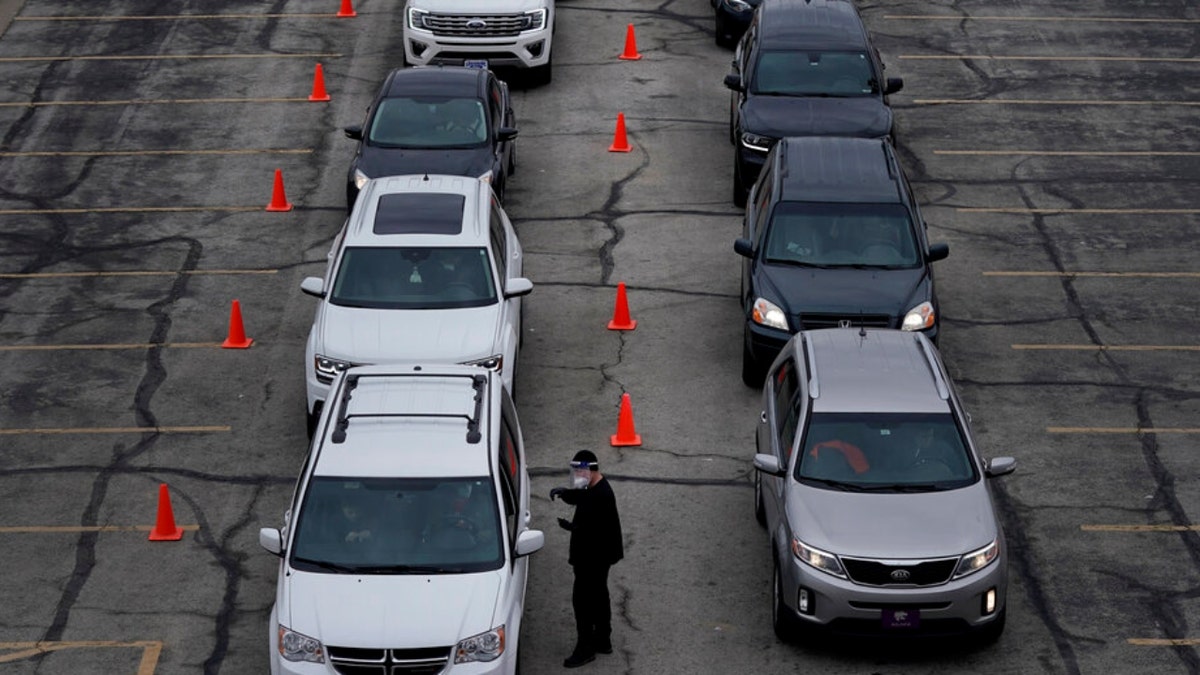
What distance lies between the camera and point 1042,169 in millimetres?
24688

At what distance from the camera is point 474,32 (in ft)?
88.0

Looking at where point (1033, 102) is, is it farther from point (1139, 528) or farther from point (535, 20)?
point (1139, 528)

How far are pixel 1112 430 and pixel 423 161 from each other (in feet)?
27.4

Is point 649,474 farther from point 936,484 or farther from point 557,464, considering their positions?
point 936,484

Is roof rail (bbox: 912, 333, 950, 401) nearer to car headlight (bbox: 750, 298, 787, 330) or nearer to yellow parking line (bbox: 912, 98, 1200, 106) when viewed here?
car headlight (bbox: 750, 298, 787, 330)

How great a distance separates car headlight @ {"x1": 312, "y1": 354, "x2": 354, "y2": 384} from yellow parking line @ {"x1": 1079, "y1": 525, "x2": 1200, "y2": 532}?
626 centimetres

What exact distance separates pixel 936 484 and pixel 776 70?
10642 mm

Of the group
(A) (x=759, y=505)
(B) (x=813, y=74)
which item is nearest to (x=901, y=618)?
(A) (x=759, y=505)

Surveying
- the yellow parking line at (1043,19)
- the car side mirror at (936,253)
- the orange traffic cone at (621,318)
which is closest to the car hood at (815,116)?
the orange traffic cone at (621,318)

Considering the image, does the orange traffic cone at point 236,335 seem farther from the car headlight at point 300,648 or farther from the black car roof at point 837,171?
the car headlight at point 300,648

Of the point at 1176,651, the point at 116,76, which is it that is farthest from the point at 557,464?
the point at 116,76

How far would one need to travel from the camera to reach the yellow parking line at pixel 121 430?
17.5 meters

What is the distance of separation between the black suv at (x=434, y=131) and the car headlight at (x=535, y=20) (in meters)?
3.49

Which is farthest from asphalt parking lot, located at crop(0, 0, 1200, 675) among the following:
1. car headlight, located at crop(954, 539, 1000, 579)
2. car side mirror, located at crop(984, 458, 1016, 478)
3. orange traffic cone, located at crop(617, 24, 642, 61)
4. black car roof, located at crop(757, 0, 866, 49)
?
black car roof, located at crop(757, 0, 866, 49)
